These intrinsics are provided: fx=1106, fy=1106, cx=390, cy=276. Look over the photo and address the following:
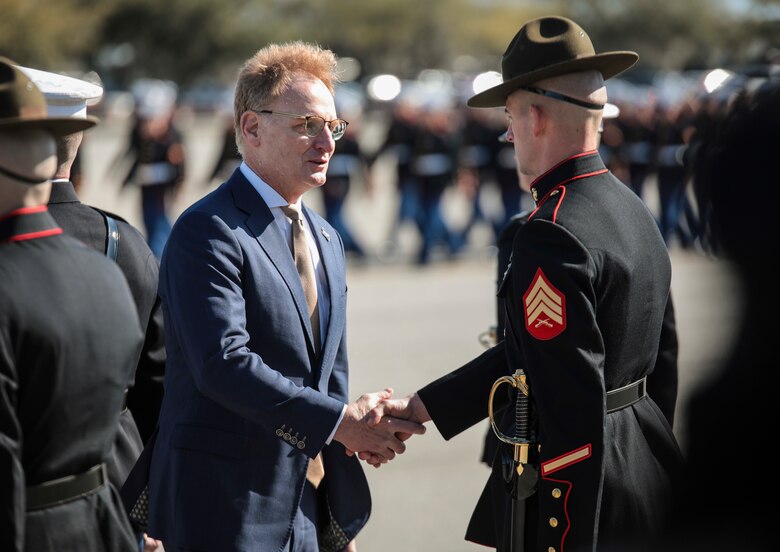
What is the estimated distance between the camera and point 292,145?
3.35 m

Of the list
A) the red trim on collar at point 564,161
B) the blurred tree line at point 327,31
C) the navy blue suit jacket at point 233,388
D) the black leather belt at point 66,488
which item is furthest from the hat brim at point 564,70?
the blurred tree line at point 327,31

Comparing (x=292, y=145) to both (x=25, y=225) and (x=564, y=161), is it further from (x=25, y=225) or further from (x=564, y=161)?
(x=25, y=225)

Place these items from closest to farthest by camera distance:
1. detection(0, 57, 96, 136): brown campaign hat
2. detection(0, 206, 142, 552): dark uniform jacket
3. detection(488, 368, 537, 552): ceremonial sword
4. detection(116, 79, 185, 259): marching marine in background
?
detection(0, 206, 142, 552): dark uniform jacket < detection(0, 57, 96, 136): brown campaign hat < detection(488, 368, 537, 552): ceremonial sword < detection(116, 79, 185, 259): marching marine in background

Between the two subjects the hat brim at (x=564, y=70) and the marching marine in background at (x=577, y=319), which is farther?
the hat brim at (x=564, y=70)

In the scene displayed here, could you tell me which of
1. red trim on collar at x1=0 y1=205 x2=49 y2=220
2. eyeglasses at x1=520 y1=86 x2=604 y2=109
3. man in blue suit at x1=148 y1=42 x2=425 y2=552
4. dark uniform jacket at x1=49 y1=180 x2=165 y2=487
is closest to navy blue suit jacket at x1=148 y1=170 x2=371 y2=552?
man in blue suit at x1=148 y1=42 x2=425 y2=552

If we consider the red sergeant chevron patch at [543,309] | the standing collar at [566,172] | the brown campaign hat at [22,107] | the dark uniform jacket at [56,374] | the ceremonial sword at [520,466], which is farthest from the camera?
the standing collar at [566,172]

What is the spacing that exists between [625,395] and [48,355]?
5.09 ft

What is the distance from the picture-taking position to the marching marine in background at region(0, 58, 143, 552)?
2346 mm

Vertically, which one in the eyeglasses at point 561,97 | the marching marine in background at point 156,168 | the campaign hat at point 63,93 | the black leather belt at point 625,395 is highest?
the campaign hat at point 63,93

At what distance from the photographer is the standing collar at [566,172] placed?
122 inches

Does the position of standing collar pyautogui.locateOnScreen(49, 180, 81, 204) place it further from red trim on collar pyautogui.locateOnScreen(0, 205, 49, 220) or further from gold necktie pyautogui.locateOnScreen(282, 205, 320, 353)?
red trim on collar pyautogui.locateOnScreen(0, 205, 49, 220)

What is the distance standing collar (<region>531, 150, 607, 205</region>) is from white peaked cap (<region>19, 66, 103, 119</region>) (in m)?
1.44

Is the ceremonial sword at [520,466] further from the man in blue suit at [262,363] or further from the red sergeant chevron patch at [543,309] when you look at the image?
the man in blue suit at [262,363]

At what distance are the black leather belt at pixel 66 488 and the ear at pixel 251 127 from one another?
1157 mm
